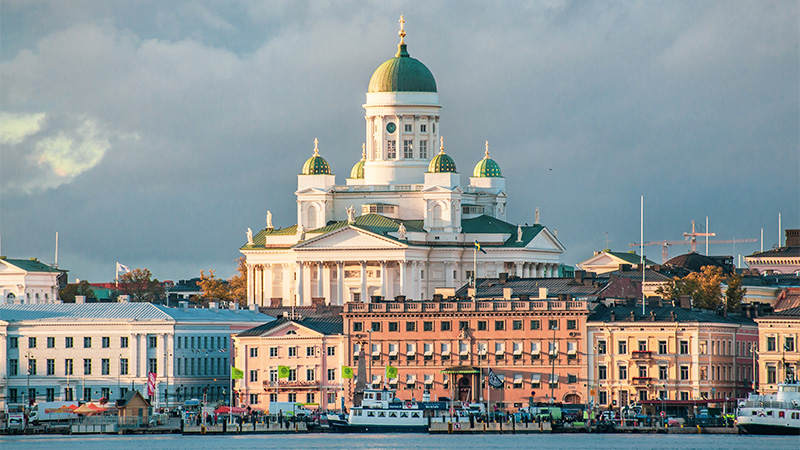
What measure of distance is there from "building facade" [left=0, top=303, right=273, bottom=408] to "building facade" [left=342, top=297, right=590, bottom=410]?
13.0 meters

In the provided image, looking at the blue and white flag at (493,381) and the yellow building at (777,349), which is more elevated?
the yellow building at (777,349)

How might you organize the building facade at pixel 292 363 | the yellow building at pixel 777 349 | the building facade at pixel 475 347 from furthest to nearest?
the building facade at pixel 292 363
the building facade at pixel 475 347
the yellow building at pixel 777 349

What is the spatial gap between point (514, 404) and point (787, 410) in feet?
75.9

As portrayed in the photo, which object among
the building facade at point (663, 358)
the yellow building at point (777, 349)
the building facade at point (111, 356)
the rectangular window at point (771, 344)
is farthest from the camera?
the building facade at point (111, 356)

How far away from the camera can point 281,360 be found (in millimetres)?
163250

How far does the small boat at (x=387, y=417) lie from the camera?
14188 centimetres

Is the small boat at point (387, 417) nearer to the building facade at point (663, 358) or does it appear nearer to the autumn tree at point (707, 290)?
the building facade at point (663, 358)

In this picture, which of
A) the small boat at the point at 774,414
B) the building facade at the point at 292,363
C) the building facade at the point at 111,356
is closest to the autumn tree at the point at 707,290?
the building facade at the point at 292,363

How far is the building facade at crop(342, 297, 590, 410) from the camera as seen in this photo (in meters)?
156

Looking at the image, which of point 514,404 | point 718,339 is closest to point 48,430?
point 514,404

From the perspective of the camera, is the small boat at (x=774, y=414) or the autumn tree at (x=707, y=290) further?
the autumn tree at (x=707, y=290)

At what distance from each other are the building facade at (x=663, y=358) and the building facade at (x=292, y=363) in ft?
54.3

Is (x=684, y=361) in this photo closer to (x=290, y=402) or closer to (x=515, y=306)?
(x=515, y=306)

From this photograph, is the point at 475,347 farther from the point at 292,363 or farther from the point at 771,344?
the point at 771,344
